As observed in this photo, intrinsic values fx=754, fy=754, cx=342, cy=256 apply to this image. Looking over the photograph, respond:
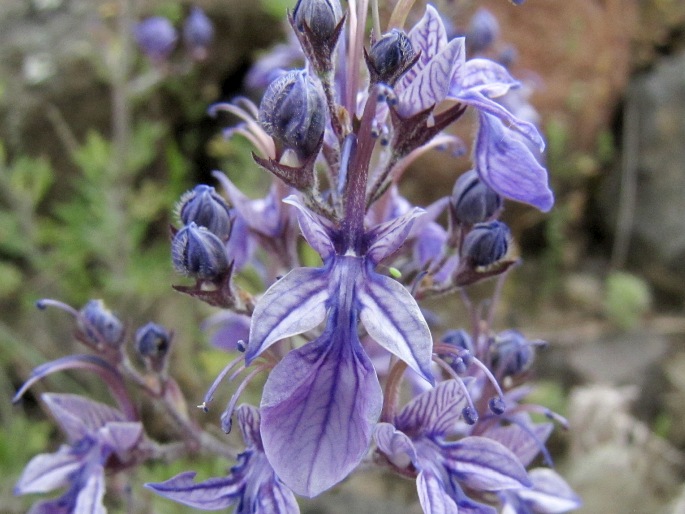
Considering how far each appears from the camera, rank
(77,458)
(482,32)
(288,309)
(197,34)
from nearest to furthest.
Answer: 1. (288,309)
2. (77,458)
3. (482,32)
4. (197,34)

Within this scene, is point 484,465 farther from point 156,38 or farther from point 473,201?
point 156,38

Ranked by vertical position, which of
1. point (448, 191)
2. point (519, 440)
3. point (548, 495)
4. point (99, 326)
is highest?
point (99, 326)

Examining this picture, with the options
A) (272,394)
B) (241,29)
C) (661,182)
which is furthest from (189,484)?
(661,182)

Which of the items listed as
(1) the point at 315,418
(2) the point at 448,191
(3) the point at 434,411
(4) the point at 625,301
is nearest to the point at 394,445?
(3) the point at 434,411

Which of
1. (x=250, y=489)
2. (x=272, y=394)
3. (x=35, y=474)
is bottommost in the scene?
(x=35, y=474)

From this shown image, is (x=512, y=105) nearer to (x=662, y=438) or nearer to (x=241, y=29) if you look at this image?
(x=662, y=438)
